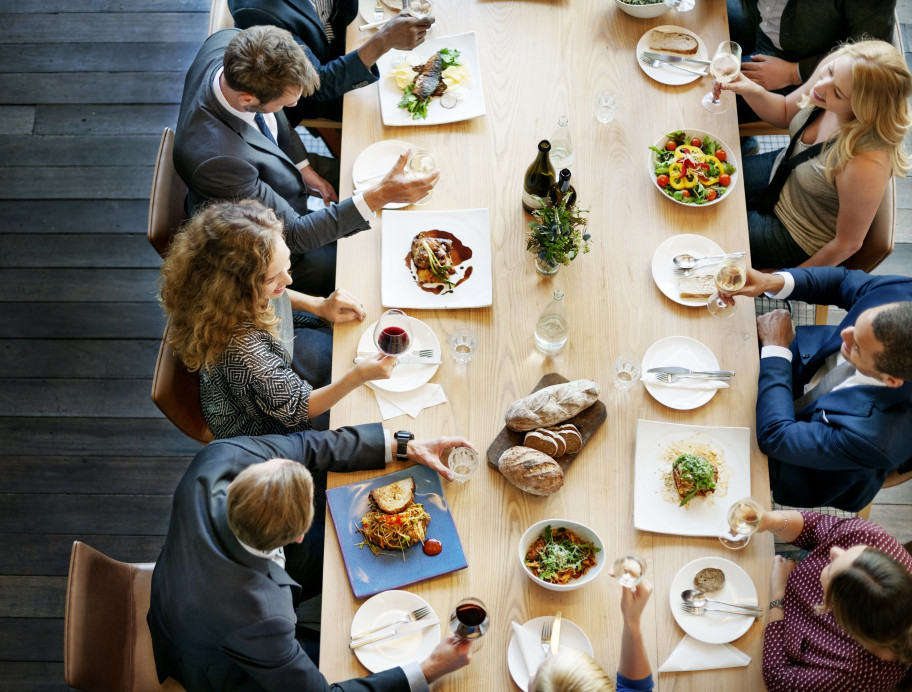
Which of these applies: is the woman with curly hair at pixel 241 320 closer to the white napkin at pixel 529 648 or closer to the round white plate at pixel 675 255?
the white napkin at pixel 529 648

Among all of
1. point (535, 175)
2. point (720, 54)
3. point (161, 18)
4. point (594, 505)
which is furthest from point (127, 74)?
point (594, 505)

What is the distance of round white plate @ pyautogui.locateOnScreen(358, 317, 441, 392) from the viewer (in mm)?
2182

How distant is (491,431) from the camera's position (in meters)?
2.11

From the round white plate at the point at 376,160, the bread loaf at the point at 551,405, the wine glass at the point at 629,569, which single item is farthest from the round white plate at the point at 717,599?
the round white plate at the point at 376,160

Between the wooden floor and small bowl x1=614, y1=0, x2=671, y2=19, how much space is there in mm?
1620

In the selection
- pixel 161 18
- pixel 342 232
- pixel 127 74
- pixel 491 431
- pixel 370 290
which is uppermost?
pixel 161 18

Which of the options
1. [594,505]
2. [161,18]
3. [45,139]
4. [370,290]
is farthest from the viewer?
[161,18]

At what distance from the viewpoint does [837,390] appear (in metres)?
2.15

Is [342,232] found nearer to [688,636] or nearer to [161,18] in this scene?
[688,636]

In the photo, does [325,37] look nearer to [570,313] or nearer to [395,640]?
[570,313]

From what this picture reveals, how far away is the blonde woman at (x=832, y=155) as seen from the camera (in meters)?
2.32

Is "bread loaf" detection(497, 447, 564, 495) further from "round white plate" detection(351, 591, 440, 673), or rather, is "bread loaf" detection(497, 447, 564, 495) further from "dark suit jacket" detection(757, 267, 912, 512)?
"dark suit jacket" detection(757, 267, 912, 512)

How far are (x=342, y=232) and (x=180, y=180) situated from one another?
0.53 meters

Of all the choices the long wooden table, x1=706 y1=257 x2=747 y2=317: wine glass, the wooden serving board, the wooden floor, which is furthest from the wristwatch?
the wooden floor
